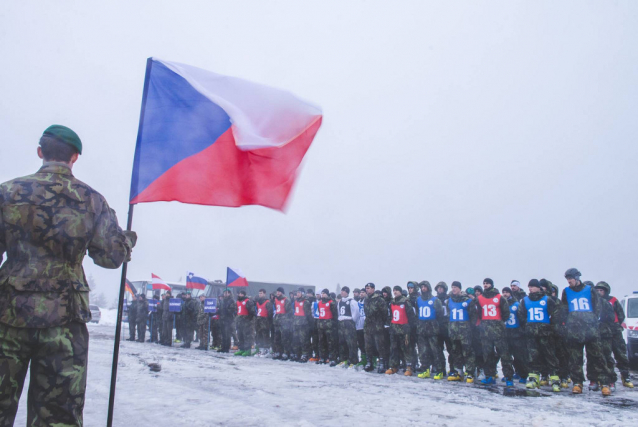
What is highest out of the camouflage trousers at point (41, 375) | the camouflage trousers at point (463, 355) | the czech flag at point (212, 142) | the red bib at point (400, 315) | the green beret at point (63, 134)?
the czech flag at point (212, 142)

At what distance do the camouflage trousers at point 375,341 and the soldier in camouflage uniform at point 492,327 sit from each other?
2.51 m

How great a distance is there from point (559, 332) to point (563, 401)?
2.10 m

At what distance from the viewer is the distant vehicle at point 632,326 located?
1164 cm

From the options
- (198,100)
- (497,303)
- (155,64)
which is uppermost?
(155,64)

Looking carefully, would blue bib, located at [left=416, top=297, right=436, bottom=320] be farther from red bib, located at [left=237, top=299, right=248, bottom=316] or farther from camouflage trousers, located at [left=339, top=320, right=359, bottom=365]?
red bib, located at [left=237, top=299, right=248, bottom=316]

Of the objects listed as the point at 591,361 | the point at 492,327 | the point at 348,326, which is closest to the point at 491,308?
the point at 492,327

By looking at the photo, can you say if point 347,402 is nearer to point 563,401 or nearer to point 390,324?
point 563,401

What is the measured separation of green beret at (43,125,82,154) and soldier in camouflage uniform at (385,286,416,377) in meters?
9.20

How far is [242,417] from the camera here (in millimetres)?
5238

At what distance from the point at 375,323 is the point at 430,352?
1465 millimetres

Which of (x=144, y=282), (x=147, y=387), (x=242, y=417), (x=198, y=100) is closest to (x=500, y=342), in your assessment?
(x=242, y=417)

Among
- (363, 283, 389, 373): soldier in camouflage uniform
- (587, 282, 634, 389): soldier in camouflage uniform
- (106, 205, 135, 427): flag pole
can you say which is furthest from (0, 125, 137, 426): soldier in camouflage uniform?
(587, 282, 634, 389): soldier in camouflage uniform

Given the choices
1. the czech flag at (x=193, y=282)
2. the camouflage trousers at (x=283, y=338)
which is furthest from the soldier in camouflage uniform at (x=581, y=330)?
the czech flag at (x=193, y=282)

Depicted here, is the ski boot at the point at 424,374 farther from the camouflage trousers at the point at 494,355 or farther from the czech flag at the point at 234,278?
the czech flag at the point at 234,278
